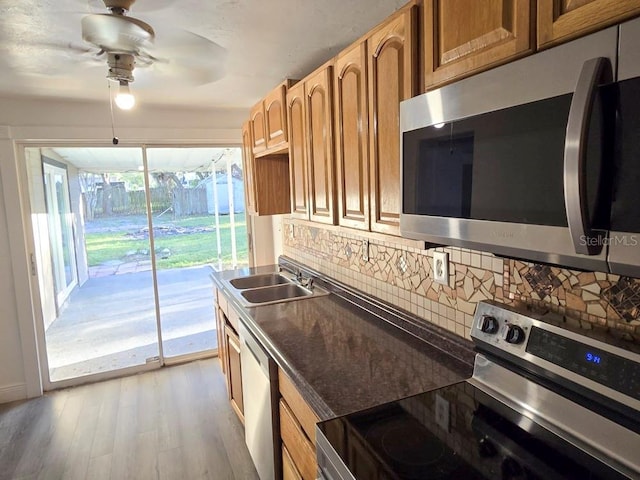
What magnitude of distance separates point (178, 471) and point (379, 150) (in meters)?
2.07

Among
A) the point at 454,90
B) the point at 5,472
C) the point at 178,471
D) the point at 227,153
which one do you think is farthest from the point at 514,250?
the point at 227,153

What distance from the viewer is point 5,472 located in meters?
2.28

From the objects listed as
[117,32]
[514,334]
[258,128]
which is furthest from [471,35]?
[258,128]

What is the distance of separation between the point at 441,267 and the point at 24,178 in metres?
3.12

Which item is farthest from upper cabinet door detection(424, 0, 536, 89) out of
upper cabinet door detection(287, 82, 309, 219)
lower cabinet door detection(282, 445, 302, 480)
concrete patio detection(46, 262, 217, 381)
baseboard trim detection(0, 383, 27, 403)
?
baseboard trim detection(0, 383, 27, 403)

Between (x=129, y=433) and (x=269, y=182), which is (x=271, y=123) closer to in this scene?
(x=269, y=182)

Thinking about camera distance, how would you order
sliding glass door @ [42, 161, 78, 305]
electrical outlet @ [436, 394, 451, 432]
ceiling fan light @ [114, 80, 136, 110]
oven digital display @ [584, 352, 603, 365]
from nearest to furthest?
oven digital display @ [584, 352, 603, 365], electrical outlet @ [436, 394, 451, 432], ceiling fan light @ [114, 80, 136, 110], sliding glass door @ [42, 161, 78, 305]

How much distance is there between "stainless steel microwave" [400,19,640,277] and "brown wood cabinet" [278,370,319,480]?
0.76 metres

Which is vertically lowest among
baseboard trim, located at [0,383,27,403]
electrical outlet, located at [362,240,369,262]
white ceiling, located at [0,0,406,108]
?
baseboard trim, located at [0,383,27,403]

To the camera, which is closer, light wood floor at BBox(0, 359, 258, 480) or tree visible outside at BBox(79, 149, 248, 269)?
light wood floor at BBox(0, 359, 258, 480)

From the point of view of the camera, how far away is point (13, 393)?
3.10m

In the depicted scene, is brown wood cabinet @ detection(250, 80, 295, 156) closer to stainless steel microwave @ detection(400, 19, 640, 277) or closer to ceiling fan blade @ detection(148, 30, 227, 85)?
ceiling fan blade @ detection(148, 30, 227, 85)

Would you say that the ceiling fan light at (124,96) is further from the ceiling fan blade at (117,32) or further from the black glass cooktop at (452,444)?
the black glass cooktop at (452,444)

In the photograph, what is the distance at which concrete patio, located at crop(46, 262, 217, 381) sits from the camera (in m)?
3.53
